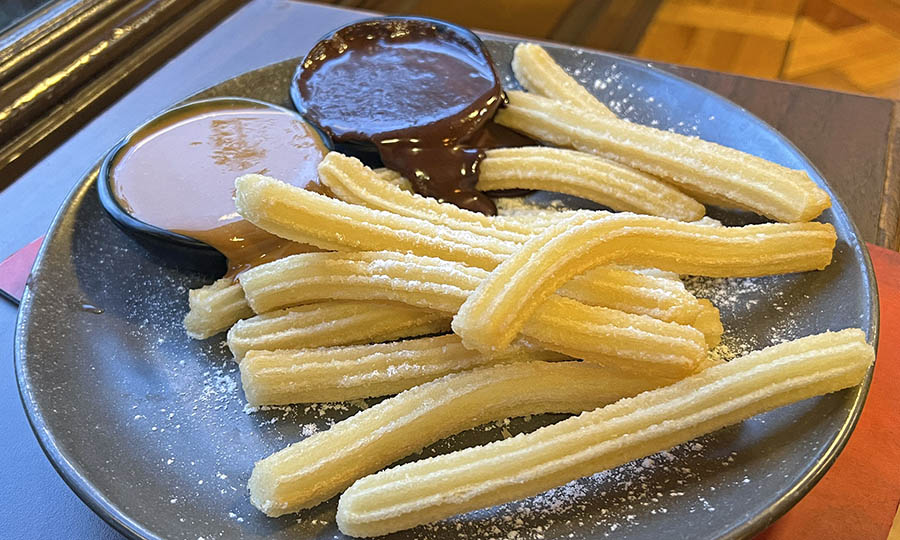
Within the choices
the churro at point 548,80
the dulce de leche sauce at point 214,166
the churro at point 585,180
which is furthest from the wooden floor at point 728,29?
the churro at point 585,180

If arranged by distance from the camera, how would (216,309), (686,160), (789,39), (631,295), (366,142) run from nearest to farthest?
(631,295) < (216,309) < (686,160) < (366,142) < (789,39)

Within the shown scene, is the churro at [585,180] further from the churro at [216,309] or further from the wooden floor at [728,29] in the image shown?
the wooden floor at [728,29]

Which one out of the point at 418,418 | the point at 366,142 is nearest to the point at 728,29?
the point at 366,142

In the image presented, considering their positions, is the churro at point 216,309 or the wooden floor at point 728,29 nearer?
the churro at point 216,309

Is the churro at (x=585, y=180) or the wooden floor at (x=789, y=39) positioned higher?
the churro at (x=585, y=180)

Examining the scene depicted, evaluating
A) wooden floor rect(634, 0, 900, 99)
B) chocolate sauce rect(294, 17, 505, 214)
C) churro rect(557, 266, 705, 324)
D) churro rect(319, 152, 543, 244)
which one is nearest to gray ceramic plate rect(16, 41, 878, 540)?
churro rect(557, 266, 705, 324)

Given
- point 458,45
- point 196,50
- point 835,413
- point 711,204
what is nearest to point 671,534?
point 835,413

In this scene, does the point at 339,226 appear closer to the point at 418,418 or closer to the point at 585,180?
the point at 418,418
